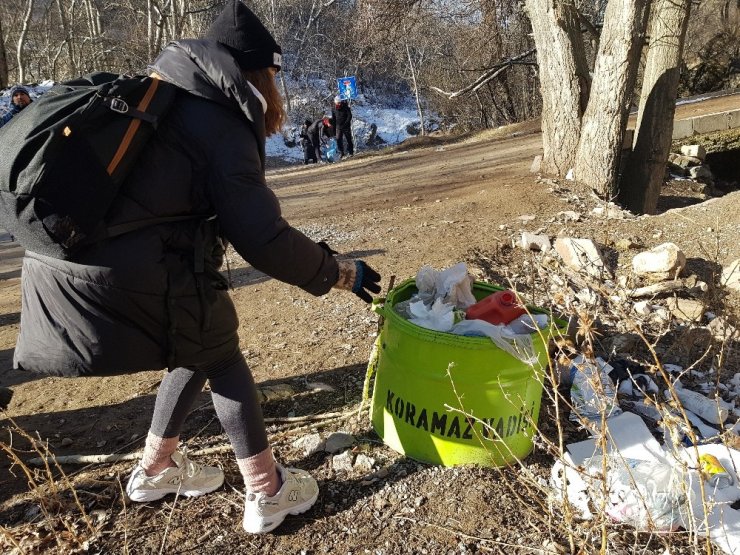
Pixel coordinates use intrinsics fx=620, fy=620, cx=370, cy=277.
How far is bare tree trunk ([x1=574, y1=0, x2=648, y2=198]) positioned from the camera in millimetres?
6430

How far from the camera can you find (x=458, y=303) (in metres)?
2.46

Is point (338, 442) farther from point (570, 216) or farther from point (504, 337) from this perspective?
point (570, 216)

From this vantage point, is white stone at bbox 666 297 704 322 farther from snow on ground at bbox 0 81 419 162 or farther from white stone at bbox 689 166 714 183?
snow on ground at bbox 0 81 419 162

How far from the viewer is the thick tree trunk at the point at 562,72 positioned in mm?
7109

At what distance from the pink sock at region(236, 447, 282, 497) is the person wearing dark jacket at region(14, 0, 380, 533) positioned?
0.32 metres

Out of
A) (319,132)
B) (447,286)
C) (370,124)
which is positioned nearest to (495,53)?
(319,132)

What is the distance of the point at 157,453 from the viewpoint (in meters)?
2.13

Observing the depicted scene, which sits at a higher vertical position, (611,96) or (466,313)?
(611,96)

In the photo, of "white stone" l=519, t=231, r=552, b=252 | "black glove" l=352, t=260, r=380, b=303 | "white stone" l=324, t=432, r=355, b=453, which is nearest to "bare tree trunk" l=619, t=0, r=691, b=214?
"white stone" l=519, t=231, r=552, b=252

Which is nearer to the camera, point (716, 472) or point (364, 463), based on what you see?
point (716, 472)

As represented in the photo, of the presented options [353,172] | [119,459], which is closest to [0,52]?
[353,172]

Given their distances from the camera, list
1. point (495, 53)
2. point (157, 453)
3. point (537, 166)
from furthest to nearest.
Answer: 1. point (495, 53)
2. point (537, 166)
3. point (157, 453)

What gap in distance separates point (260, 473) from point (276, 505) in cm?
12

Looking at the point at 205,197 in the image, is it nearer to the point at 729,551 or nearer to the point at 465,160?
the point at 729,551
